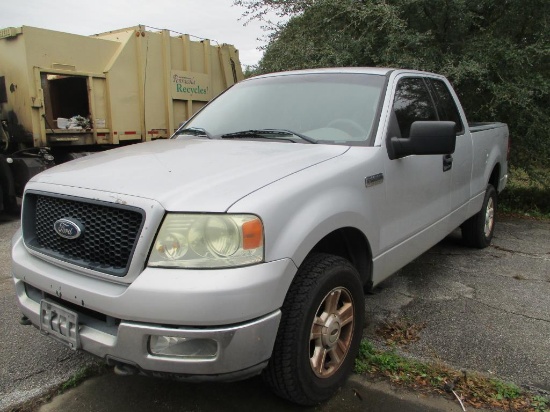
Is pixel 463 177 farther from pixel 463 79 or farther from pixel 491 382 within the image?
pixel 463 79

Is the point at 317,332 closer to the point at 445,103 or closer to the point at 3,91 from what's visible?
the point at 445,103

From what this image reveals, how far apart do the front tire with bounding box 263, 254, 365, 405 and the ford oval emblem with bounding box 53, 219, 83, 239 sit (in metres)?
1.01

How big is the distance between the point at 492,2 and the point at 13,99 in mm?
7358

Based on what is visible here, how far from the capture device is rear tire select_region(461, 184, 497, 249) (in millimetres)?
5090

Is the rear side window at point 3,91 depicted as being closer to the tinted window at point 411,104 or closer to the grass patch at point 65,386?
the grass patch at point 65,386

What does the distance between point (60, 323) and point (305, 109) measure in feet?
6.59

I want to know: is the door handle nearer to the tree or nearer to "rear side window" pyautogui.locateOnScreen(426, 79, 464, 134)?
"rear side window" pyautogui.locateOnScreen(426, 79, 464, 134)

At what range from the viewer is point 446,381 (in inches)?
107

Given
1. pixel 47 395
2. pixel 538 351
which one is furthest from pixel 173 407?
pixel 538 351

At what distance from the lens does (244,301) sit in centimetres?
193

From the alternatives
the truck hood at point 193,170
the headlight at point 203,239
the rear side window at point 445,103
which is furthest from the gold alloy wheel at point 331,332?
the rear side window at point 445,103

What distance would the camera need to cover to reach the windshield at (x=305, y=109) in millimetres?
3092

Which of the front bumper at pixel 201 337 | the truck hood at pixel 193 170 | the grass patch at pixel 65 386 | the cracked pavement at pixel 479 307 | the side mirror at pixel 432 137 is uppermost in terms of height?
the side mirror at pixel 432 137

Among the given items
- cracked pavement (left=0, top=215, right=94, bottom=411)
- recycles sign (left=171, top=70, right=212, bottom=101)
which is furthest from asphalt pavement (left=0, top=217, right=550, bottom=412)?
recycles sign (left=171, top=70, right=212, bottom=101)
